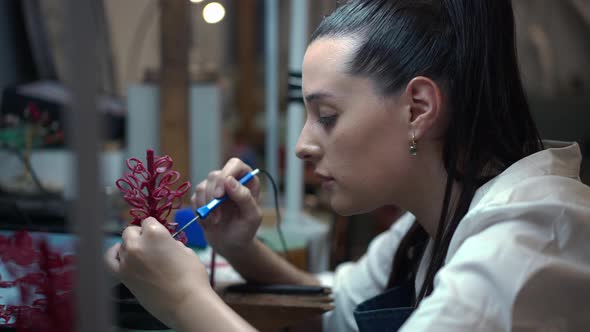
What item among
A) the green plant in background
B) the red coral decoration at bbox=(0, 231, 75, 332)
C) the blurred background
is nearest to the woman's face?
the blurred background

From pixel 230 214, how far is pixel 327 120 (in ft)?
0.90

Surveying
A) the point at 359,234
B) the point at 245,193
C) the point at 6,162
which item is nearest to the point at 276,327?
the point at 245,193

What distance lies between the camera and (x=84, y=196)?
18.2 inches

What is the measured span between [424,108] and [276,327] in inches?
15.3

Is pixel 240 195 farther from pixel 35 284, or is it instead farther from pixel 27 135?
pixel 27 135

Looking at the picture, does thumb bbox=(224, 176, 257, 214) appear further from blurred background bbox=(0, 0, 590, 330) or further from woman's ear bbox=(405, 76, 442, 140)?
woman's ear bbox=(405, 76, 442, 140)

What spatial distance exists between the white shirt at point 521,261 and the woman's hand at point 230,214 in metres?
0.35

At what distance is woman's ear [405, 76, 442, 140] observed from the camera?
2.70 ft

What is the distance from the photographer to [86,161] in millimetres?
460

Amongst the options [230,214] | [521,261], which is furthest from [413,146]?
[230,214]

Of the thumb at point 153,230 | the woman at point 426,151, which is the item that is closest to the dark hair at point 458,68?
the woman at point 426,151

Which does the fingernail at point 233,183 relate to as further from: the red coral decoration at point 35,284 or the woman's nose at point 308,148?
the red coral decoration at point 35,284

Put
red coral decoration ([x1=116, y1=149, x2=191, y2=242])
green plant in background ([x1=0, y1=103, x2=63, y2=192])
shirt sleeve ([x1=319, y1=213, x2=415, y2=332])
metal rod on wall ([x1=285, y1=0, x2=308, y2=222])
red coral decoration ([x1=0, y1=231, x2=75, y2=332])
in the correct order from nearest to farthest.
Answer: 1. red coral decoration ([x1=0, y1=231, x2=75, y2=332])
2. red coral decoration ([x1=116, y1=149, x2=191, y2=242])
3. shirt sleeve ([x1=319, y1=213, x2=415, y2=332])
4. green plant in background ([x1=0, y1=103, x2=63, y2=192])
5. metal rod on wall ([x1=285, y1=0, x2=308, y2=222])

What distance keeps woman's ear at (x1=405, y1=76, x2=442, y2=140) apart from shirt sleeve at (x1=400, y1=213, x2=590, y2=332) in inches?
7.2
